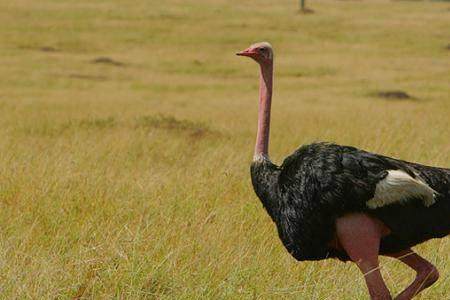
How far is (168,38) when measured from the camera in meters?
45.4

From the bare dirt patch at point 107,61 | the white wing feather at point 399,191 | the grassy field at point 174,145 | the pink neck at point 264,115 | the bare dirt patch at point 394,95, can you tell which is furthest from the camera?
the bare dirt patch at point 107,61

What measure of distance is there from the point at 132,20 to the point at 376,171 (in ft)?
162

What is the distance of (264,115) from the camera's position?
5523mm

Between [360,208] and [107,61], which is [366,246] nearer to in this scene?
[360,208]

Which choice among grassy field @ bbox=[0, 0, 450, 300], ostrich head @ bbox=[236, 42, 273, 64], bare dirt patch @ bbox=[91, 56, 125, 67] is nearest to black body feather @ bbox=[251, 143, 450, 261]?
grassy field @ bbox=[0, 0, 450, 300]

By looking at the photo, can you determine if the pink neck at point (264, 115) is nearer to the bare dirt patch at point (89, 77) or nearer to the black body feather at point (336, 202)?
the black body feather at point (336, 202)

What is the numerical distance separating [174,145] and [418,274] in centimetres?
764

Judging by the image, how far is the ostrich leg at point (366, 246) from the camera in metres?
4.83

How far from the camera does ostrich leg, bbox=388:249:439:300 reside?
16.4 ft

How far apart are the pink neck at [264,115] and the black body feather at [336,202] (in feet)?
0.93

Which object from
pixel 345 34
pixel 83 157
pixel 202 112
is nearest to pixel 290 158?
pixel 83 157

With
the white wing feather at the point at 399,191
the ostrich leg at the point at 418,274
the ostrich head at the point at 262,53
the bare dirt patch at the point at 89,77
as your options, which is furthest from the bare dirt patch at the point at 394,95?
the white wing feather at the point at 399,191

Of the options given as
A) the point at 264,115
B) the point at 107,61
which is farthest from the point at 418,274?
the point at 107,61

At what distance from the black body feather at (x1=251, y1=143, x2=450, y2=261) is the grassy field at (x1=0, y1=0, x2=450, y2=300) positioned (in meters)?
0.30
